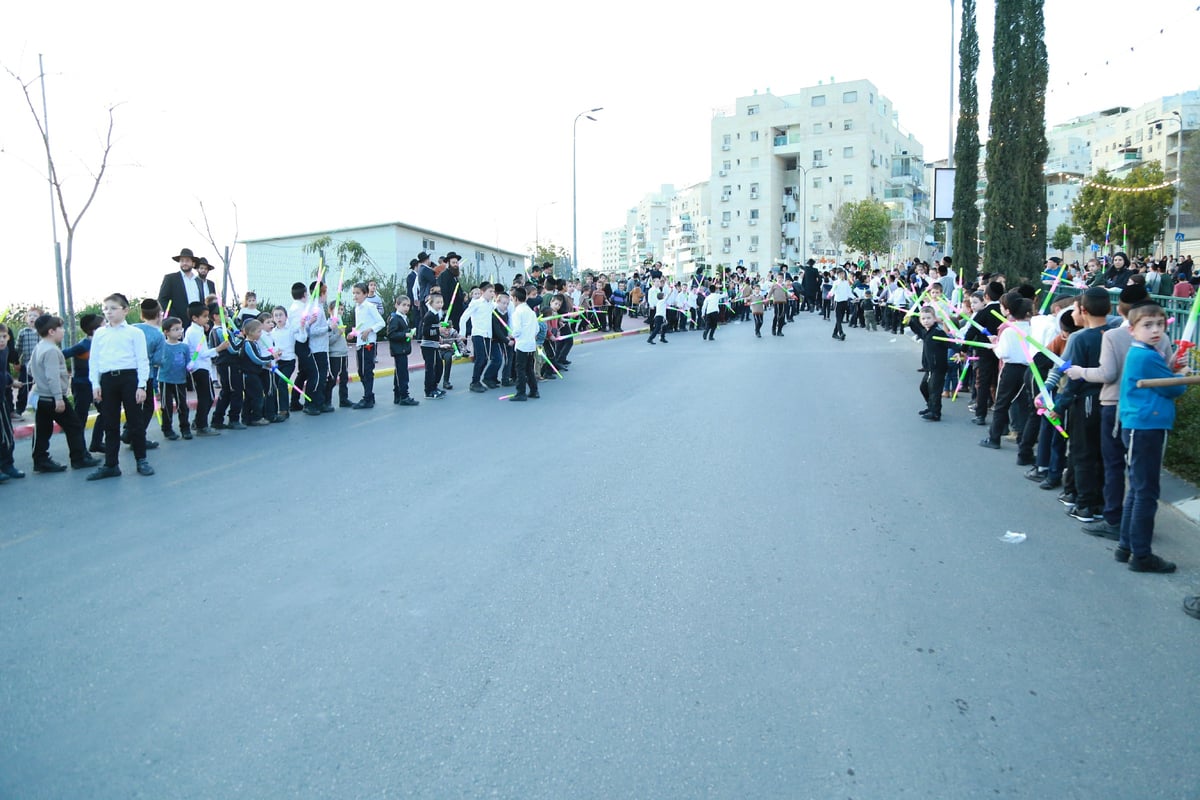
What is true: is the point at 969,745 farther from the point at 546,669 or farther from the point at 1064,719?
the point at 546,669

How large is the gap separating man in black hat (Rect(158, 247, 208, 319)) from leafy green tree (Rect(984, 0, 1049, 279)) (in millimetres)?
17810

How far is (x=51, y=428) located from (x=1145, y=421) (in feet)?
30.6

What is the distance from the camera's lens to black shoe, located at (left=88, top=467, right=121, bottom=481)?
823cm

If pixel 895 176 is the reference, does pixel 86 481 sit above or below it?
below

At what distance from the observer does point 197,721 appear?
3.65 m

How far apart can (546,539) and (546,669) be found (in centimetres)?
197

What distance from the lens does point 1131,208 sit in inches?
1763

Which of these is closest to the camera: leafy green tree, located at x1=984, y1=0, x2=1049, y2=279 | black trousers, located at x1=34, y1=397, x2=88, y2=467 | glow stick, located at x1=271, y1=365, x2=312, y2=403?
black trousers, located at x1=34, y1=397, x2=88, y2=467

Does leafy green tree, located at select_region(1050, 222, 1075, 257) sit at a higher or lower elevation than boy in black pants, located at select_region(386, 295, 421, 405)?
higher

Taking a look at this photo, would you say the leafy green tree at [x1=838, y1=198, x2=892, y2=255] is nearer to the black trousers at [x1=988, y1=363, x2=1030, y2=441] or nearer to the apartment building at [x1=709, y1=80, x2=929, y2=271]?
the apartment building at [x1=709, y1=80, x2=929, y2=271]

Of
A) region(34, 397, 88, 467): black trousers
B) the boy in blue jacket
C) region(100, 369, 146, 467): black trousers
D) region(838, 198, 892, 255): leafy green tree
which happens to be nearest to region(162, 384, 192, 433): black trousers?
region(34, 397, 88, 467): black trousers

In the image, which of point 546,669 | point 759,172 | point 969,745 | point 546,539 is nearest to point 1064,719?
point 969,745

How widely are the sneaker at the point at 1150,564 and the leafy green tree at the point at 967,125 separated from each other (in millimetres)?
23713

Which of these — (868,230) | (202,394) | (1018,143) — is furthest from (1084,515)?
(868,230)
